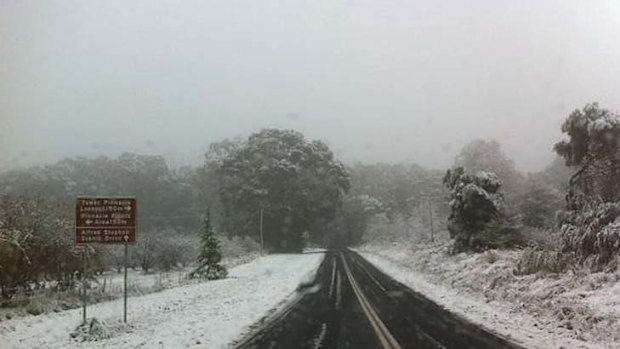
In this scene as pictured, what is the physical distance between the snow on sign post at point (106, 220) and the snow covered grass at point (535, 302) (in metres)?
9.39

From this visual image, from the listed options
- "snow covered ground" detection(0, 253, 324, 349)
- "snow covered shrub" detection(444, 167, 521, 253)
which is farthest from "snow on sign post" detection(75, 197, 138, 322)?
"snow covered shrub" detection(444, 167, 521, 253)

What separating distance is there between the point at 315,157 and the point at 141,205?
2851 centimetres

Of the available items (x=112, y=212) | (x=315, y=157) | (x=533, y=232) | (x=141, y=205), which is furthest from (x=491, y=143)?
(x=112, y=212)

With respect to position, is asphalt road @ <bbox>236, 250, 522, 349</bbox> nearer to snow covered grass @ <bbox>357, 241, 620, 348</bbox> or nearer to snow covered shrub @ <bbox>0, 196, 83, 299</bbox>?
snow covered grass @ <bbox>357, 241, 620, 348</bbox>

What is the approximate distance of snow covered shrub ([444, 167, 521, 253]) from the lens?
34.3m

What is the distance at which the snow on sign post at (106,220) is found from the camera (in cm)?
1684

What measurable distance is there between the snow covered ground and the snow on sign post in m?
1.62

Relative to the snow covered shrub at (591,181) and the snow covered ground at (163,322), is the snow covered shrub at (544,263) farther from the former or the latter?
the snow covered ground at (163,322)

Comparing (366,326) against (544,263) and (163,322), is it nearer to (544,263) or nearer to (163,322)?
(163,322)

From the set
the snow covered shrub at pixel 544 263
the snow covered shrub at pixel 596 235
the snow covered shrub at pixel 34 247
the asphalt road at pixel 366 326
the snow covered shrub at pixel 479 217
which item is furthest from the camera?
the snow covered shrub at pixel 479 217

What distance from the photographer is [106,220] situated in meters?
→ 17.1

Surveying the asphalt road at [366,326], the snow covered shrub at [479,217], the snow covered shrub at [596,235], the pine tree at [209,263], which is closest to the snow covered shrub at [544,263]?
the snow covered shrub at [596,235]

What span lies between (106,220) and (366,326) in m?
7.90

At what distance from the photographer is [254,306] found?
19.6 meters
